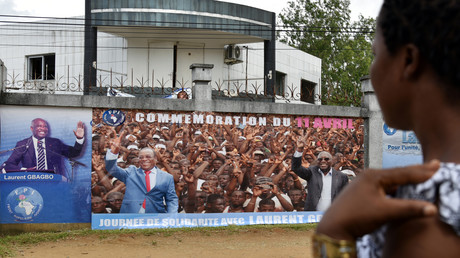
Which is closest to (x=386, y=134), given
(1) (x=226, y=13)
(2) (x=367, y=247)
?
(1) (x=226, y=13)

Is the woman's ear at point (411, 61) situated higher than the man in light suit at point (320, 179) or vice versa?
the woman's ear at point (411, 61)

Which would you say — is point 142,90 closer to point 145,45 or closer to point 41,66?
point 145,45

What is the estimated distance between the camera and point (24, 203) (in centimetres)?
809

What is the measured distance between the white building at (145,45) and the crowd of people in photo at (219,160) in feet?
11.0

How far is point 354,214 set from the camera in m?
0.86

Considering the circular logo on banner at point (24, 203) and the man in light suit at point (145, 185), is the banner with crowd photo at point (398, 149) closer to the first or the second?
the man in light suit at point (145, 185)

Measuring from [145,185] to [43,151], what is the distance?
1.72 m

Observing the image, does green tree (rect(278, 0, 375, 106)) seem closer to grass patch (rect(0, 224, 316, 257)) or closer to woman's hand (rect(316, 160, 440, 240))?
grass patch (rect(0, 224, 316, 257))

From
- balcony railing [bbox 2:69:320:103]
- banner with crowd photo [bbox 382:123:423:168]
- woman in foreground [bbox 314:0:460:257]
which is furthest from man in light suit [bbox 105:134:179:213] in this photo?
woman in foreground [bbox 314:0:460:257]

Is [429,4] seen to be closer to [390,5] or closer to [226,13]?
[390,5]

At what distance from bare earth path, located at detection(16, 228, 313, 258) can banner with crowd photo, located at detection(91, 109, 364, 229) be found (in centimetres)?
55

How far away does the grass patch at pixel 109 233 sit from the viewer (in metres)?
7.48

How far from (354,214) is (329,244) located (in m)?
0.07

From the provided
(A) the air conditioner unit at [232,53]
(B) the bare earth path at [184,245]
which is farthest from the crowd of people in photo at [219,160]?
(A) the air conditioner unit at [232,53]
